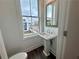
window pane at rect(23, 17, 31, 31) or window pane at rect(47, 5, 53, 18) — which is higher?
window pane at rect(47, 5, 53, 18)

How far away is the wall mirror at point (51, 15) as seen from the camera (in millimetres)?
2229

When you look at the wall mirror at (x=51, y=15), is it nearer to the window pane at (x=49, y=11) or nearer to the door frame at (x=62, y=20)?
the window pane at (x=49, y=11)

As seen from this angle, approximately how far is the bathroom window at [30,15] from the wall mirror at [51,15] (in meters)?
0.45

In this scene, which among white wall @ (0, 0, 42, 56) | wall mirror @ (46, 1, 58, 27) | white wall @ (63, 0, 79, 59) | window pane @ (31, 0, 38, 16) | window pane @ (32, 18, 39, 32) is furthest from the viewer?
window pane @ (32, 18, 39, 32)

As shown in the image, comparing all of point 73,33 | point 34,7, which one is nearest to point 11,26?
point 34,7

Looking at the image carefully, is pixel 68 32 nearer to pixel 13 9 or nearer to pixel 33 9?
pixel 13 9

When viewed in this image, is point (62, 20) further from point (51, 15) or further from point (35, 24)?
point (35, 24)

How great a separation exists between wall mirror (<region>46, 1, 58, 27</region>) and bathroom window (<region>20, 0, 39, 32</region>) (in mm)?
452

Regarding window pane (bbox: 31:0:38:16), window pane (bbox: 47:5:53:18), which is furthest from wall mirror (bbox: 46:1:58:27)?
window pane (bbox: 31:0:38:16)

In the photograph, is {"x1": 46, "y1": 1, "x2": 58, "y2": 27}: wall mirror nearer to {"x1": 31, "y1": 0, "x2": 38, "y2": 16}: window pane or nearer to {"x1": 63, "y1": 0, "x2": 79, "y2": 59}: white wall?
{"x1": 31, "y1": 0, "x2": 38, "y2": 16}: window pane

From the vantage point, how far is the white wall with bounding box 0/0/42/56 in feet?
5.97

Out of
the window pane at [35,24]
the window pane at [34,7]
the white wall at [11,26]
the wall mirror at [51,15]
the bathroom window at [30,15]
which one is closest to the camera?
the white wall at [11,26]

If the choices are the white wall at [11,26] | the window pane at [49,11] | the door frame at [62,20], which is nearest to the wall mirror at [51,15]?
the window pane at [49,11]

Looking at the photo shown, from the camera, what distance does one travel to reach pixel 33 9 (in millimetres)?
2707
